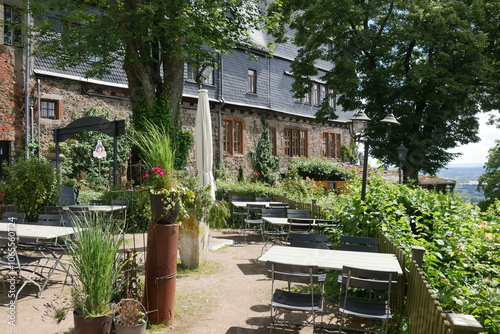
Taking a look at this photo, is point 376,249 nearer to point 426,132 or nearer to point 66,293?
point 66,293

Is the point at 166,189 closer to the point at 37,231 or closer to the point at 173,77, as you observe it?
the point at 37,231

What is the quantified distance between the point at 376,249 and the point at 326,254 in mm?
675

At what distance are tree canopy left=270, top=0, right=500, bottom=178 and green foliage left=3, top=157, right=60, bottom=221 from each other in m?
10.6

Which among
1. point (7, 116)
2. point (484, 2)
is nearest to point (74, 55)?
point (7, 116)

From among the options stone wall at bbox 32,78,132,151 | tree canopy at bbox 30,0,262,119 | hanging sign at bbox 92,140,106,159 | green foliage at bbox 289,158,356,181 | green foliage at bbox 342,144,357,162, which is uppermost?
tree canopy at bbox 30,0,262,119

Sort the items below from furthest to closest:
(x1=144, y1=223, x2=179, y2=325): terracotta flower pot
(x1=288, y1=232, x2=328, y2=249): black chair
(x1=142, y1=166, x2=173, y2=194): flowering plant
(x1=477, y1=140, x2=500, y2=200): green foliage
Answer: (x1=477, y1=140, x2=500, y2=200): green foliage → (x1=288, y1=232, x2=328, y2=249): black chair → (x1=142, y1=166, x2=173, y2=194): flowering plant → (x1=144, y1=223, x2=179, y2=325): terracotta flower pot

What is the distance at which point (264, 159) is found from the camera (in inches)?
859

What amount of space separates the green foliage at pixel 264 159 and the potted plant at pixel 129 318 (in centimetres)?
1740

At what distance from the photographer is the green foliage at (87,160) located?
1437cm

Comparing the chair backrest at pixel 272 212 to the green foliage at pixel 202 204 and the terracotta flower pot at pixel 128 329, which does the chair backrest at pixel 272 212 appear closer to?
the green foliage at pixel 202 204

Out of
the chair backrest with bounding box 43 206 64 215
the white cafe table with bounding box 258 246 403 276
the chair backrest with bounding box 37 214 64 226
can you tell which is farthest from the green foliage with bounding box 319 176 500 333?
the chair backrest with bounding box 43 206 64 215

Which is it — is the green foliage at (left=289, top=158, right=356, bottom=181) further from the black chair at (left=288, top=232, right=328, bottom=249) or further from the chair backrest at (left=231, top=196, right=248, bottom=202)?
the black chair at (left=288, top=232, right=328, bottom=249)

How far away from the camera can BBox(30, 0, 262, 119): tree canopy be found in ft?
36.4

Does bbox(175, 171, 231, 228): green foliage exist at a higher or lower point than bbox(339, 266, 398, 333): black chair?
higher
